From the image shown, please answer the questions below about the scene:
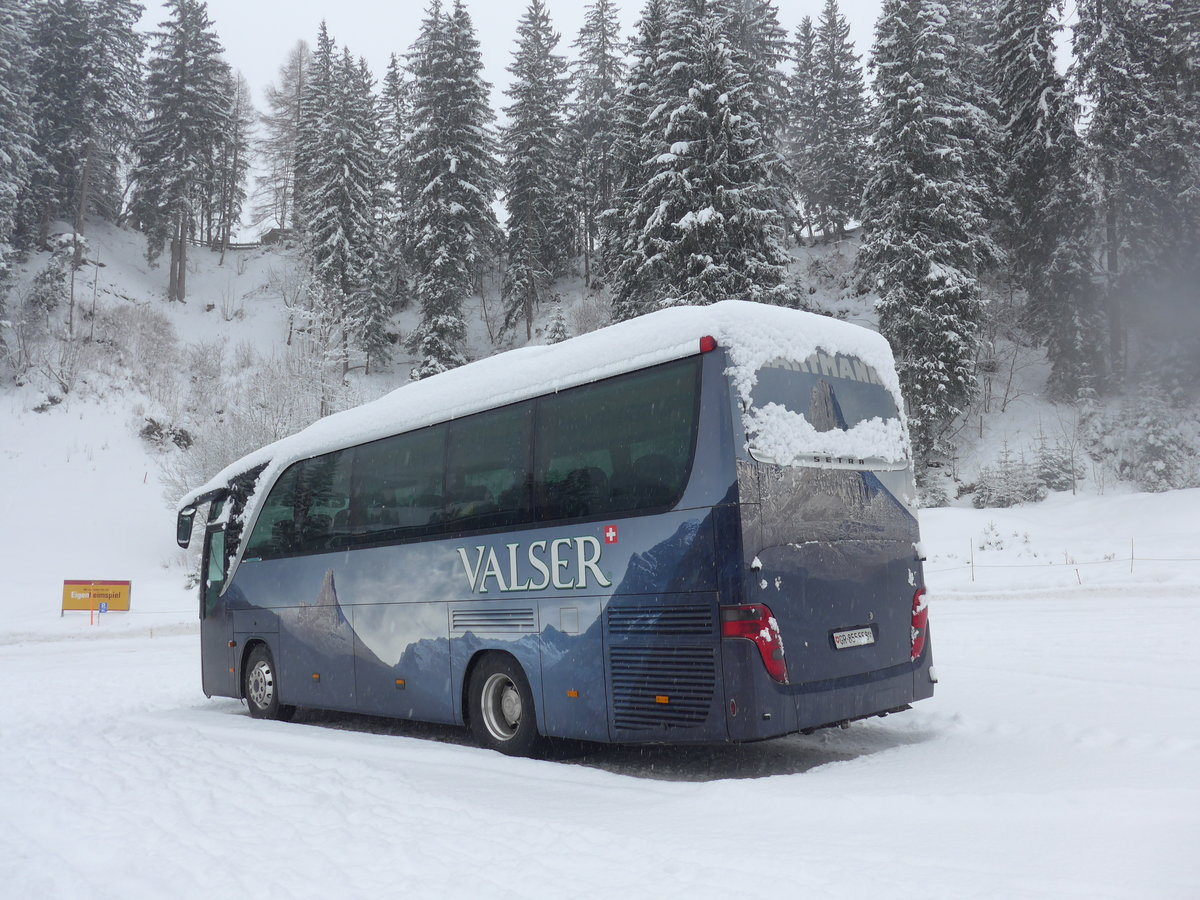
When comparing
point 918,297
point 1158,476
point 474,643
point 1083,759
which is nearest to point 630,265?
point 918,297

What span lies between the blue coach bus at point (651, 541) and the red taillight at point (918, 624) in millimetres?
18

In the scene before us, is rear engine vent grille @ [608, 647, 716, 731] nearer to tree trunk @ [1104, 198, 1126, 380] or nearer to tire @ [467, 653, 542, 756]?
tire @ [467, 653, 542, 756]

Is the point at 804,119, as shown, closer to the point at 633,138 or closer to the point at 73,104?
the point at 633,138

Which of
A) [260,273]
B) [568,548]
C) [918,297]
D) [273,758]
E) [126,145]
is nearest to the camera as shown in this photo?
[568,548]

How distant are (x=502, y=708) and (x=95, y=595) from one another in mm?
23339

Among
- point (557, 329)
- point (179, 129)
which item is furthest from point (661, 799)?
point (179, 129)

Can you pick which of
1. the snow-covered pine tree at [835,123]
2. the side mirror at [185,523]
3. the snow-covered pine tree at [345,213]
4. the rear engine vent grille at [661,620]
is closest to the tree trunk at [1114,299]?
the snow-covered pine tree at [835,123]

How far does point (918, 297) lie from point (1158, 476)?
10.1 metres

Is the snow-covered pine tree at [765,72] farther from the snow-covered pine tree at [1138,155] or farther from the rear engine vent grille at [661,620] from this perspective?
the rear engine vent grille at [661,620]

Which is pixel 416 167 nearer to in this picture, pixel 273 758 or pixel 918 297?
pixel 918 297

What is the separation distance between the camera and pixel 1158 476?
3266 cm

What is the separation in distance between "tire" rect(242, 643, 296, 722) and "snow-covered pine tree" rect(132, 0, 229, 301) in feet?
158

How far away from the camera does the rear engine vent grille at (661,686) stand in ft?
22.1

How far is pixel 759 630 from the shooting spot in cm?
660
